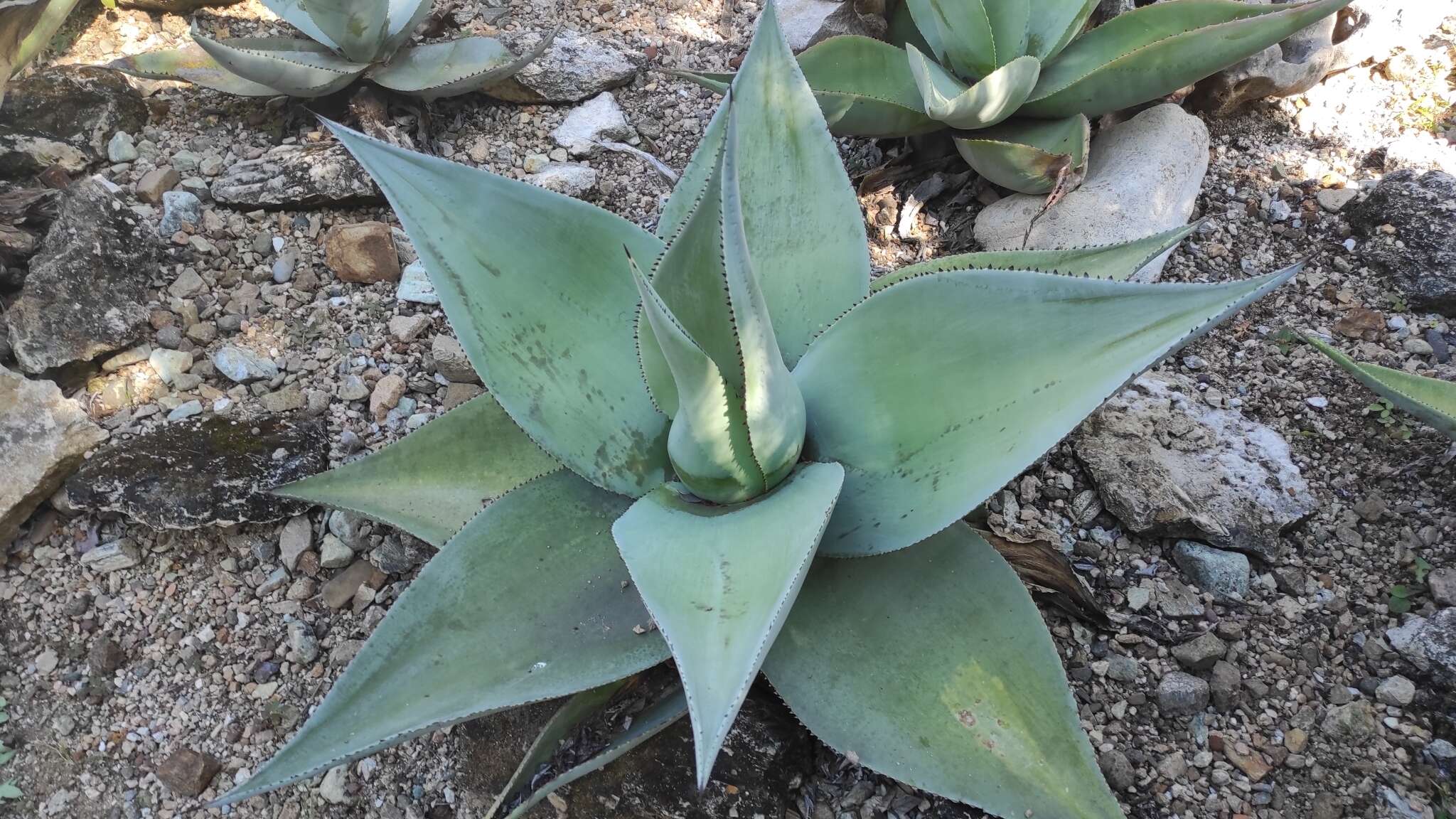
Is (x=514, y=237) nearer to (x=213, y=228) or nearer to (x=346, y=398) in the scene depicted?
(x=346, y=398)

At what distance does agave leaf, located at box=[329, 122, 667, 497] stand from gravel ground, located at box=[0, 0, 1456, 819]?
1.77 feet

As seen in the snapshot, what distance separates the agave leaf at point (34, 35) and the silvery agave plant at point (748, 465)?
150cm

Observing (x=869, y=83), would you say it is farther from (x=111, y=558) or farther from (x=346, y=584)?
(x=111, y=558)

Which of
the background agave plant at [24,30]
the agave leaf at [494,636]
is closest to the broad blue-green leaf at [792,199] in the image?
the agave leaf at [494,636]

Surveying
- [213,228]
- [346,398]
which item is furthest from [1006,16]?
[213,228]

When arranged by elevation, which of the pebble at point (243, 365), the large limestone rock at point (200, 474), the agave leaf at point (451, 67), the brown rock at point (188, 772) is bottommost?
the brown rock at point (188, 772)

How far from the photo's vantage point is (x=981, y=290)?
102 centimetres

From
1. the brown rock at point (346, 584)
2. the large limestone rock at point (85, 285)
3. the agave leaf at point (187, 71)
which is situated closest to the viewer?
the brown rock at point (346, 584)

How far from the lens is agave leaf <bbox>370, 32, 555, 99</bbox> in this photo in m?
2.10

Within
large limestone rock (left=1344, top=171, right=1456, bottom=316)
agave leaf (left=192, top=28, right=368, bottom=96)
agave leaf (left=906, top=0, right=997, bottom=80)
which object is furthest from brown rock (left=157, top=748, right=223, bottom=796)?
large limestone rock (left=1344, top=171, right=1456, bottom=316)

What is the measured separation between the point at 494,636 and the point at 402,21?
65.5 inches

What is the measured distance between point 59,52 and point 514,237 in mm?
1881

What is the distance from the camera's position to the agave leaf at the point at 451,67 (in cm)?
210

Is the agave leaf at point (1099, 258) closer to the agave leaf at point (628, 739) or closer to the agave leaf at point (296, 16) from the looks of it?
the agave leaf at point (628, 739)
